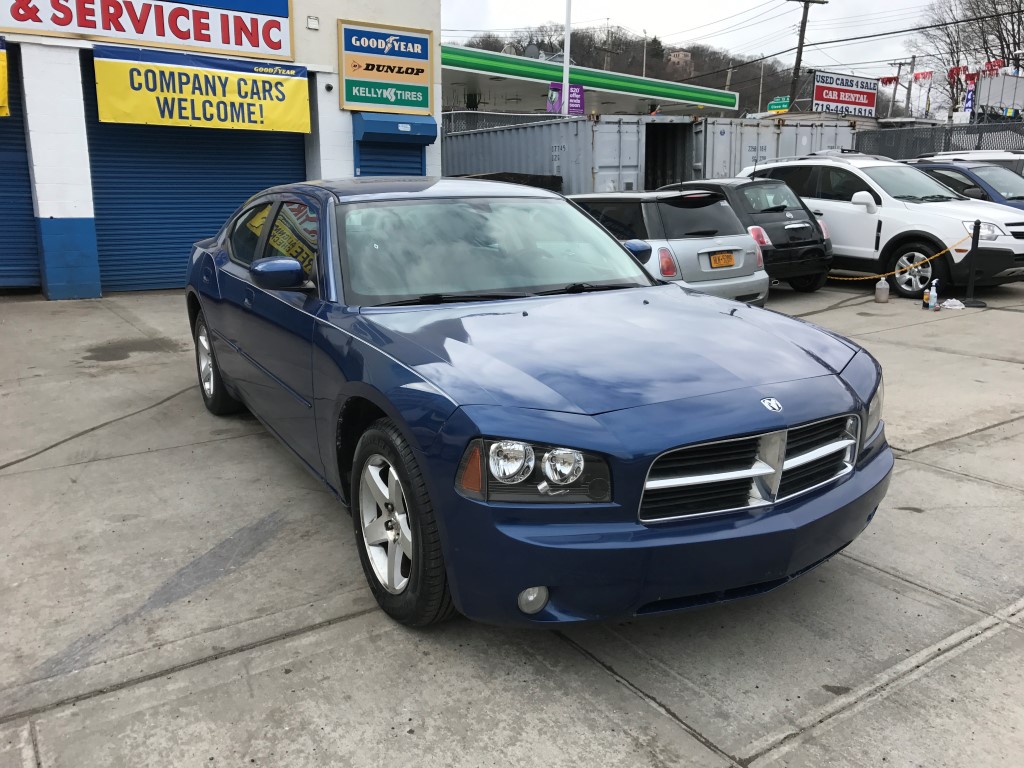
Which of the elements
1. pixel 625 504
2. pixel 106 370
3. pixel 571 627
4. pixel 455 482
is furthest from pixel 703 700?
pixel 106 370

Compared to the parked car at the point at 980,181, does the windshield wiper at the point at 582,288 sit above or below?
below

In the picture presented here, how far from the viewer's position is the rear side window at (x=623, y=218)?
335 inches

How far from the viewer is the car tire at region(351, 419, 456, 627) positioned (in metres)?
2.72

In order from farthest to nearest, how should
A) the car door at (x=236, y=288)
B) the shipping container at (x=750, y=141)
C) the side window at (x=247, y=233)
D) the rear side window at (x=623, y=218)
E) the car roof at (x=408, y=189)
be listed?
1. the shipping container at (x=750, y=141)
2. the rear side window at (x=623, y=218)
3. the side window at (x=247, y=233)
4. the car door at (x=236, y=288)
5. the car roof at (x=408, y=189)

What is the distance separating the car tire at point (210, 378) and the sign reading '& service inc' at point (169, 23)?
7138mm

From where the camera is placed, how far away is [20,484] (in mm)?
4594

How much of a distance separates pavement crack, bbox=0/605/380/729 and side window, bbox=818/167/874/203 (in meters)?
10.5

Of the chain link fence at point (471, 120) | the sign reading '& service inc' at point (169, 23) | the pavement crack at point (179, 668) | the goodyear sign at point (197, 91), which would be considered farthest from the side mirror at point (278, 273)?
the chain link fence at point (471, 120)

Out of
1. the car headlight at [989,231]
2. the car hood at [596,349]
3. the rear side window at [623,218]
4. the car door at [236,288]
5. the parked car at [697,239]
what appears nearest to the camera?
the car hood at [596,349]

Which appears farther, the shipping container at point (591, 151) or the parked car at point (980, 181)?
the shipping container at point (591, 151)

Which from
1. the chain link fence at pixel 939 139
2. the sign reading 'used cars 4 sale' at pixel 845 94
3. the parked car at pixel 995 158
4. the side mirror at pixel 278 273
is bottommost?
the side mirror at pixel 278 273

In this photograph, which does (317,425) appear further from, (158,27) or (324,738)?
(158,27)

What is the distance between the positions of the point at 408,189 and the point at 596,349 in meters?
1.72

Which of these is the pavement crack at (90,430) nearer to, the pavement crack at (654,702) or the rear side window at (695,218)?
the pavement crack at (654,702)
